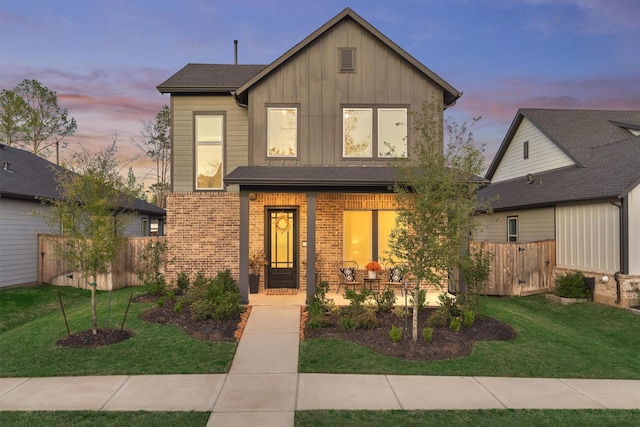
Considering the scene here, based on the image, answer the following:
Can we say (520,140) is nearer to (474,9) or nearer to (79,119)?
(474,9)

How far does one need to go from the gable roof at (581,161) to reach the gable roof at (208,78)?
9025 millimetres

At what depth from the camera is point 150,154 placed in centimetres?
3306

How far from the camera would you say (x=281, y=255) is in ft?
40.7

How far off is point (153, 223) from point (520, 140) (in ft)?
79.9

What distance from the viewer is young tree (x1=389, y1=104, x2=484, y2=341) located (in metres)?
7.86

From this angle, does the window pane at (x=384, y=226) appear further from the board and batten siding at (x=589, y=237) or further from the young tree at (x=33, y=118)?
the young tree at (x=33, y=118)

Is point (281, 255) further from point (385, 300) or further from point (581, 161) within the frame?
point (581, 161)

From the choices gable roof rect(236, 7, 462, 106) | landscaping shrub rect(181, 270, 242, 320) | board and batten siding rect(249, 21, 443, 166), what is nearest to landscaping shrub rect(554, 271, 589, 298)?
board and batten siding rect(249, 21, 443, 166)

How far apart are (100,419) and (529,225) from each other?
16635 mm

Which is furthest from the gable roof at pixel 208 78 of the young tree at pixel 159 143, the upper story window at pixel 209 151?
the young tree at pixel 159 143

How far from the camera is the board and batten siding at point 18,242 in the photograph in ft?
44.0

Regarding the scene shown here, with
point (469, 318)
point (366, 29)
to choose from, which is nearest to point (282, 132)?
point (366, 29)

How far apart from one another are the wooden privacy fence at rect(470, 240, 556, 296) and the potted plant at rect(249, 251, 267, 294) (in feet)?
26.1

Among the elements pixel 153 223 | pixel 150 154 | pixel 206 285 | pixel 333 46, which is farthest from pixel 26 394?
pixel 150 154
